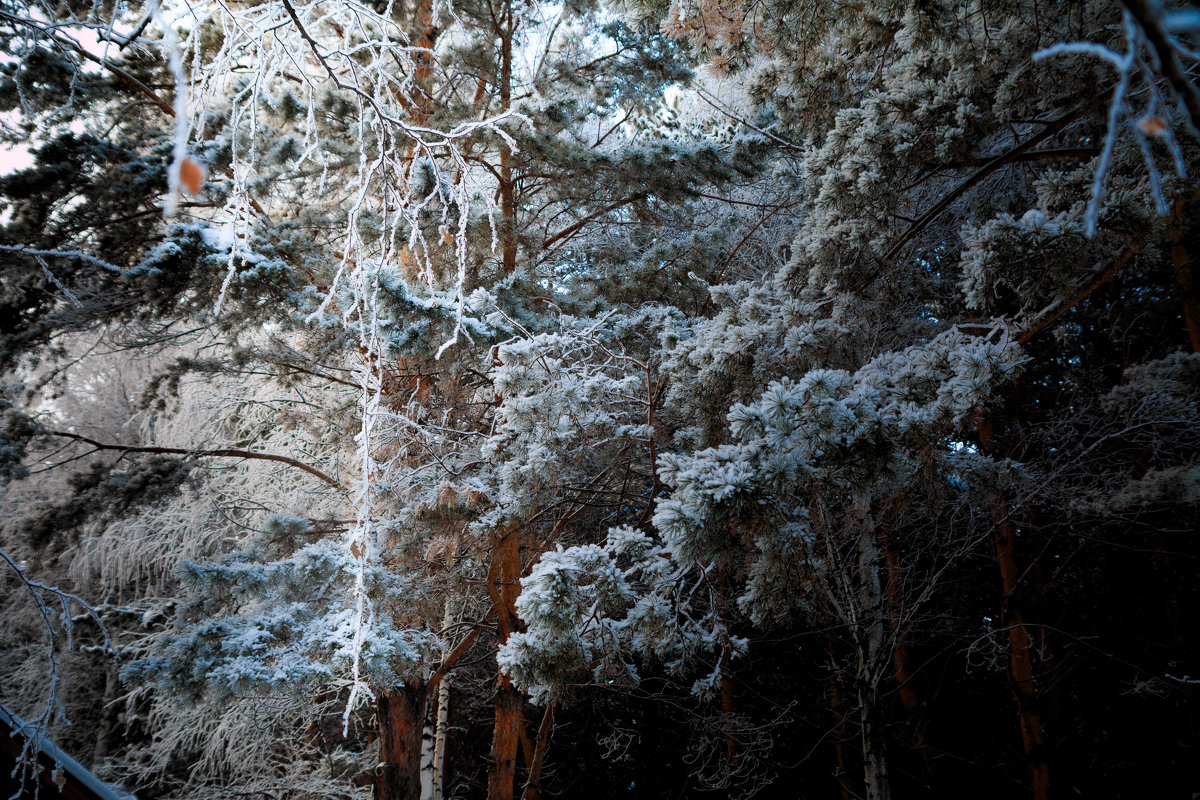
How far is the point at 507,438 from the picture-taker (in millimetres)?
4395

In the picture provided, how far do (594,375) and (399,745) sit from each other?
3.63 metres

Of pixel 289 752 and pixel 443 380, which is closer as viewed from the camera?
pixel 443 380

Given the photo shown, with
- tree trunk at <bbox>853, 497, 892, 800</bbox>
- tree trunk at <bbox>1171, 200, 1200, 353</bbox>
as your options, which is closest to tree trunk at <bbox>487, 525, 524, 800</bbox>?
tree trunk at <bbox>853, 497, 892, 800</bbox>

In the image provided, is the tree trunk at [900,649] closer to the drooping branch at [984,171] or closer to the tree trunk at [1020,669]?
the tree trunk at [1020,669]

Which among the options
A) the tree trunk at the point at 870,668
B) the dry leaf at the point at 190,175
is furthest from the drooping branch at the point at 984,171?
the dry leaf at the point at 190,175

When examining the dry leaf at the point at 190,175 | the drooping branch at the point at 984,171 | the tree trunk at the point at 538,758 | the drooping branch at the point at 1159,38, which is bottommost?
the tree trunk at the point at 538,758

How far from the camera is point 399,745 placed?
5.42m

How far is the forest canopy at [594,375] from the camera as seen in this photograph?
9.45ft

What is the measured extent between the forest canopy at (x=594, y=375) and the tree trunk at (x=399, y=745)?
0.03 meters

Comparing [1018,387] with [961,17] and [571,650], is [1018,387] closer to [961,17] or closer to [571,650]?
[961,17]

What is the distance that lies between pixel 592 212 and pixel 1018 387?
5.58 m

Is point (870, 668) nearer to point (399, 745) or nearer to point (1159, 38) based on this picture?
point (399, 745)

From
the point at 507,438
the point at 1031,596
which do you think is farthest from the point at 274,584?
the point at 1031,596

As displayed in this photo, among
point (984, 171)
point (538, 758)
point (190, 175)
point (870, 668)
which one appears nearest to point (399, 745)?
point (538, 758)
